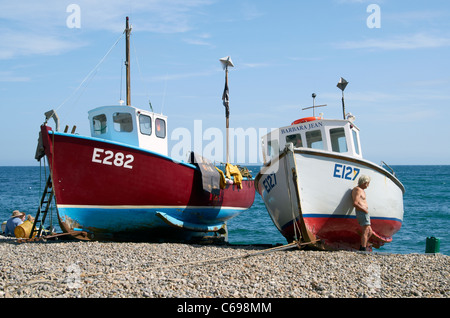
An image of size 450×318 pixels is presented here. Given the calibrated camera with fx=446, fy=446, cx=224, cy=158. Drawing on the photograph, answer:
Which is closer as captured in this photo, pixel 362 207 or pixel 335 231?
pixel 362 207

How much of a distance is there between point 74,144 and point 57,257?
10.2 feet

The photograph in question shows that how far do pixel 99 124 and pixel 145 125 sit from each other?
1.35 meters

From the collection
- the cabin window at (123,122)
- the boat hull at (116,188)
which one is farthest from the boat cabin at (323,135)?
the cabin window at (123,122)

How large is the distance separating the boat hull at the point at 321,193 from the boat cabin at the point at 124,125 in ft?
13.2

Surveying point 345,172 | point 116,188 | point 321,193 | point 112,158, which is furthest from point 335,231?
point 112,158

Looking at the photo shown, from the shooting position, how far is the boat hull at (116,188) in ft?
36.7

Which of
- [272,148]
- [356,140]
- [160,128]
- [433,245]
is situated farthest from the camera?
[160,128]

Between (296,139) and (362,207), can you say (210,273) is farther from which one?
(296,139)

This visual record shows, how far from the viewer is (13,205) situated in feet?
117

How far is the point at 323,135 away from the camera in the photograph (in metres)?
12.0

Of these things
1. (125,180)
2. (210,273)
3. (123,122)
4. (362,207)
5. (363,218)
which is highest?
(123,122)

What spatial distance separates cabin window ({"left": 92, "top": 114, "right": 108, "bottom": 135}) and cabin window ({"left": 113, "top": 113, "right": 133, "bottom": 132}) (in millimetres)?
327

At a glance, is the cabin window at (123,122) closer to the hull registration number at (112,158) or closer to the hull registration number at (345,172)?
the hull registration number at (112,158)
